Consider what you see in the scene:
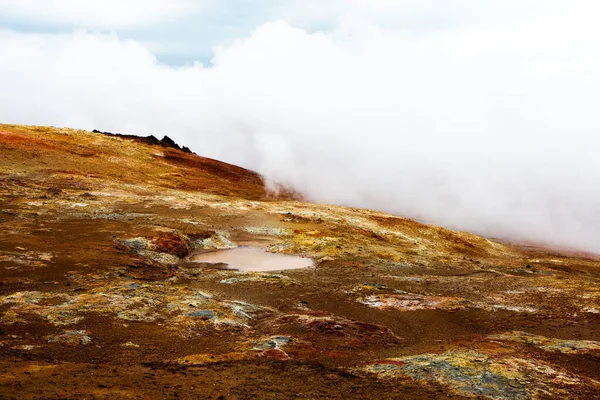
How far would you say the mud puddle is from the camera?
39656 mm

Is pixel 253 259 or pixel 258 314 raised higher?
pixel 253 259

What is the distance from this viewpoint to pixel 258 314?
25500 millimetres

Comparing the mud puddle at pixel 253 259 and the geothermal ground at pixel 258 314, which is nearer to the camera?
the geothermal ground at pixel 258 314

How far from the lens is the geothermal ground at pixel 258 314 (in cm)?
1638

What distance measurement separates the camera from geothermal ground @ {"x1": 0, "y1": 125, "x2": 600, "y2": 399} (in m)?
16.4

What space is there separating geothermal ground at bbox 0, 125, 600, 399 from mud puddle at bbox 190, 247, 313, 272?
1262mm

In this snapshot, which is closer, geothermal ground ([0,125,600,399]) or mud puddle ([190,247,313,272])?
geothermal ground ([0,125,600,399])

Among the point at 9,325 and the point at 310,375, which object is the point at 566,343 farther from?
the point at 9,325

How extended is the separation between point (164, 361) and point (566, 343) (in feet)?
59.8

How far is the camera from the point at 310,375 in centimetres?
1712

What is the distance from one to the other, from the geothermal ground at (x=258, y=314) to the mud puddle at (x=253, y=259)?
4.14 ft

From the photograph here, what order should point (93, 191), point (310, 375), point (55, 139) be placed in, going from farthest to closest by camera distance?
point (55, 139), point (93, 191), point (310, 375)

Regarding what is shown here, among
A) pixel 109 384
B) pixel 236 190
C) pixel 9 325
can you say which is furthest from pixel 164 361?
pixel 236 190

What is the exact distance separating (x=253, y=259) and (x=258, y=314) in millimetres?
17060
